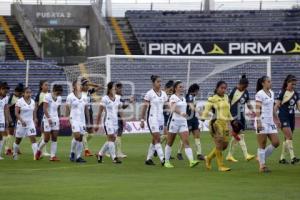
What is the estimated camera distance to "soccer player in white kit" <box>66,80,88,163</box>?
77.0 ft

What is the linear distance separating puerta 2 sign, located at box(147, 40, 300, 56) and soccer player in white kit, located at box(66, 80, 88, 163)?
27.4 metres

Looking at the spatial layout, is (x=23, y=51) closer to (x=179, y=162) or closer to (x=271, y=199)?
(x=179, y=162)

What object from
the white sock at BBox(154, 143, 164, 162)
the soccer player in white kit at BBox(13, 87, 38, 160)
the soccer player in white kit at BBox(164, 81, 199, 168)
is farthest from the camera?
the soccer player in white kit at BBox(13, 87, 38, 160)

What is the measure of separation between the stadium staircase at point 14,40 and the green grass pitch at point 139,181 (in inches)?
1044

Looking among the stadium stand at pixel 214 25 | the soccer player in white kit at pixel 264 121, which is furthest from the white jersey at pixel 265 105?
the stadium stand at pixel 214 25

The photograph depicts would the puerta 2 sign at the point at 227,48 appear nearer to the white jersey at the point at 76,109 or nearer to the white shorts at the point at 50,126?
the white shorts at the point at 50,126

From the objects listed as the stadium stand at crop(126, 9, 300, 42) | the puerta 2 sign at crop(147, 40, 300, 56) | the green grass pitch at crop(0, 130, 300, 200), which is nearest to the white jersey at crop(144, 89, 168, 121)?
the green grass pitch at crop(0, 130, 300, 200)

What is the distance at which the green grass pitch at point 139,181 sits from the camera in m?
15.4

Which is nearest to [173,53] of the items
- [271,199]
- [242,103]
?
[242,103]

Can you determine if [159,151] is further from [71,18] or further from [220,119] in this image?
[71,18]

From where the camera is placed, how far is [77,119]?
77.4 feet

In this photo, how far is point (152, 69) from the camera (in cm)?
3981

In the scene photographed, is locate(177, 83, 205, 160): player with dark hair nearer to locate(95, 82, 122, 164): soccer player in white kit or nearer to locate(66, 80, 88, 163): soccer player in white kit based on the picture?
locate(95, 82, 122, 164): soccer player in white kit

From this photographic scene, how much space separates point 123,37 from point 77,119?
30207 millimetres
